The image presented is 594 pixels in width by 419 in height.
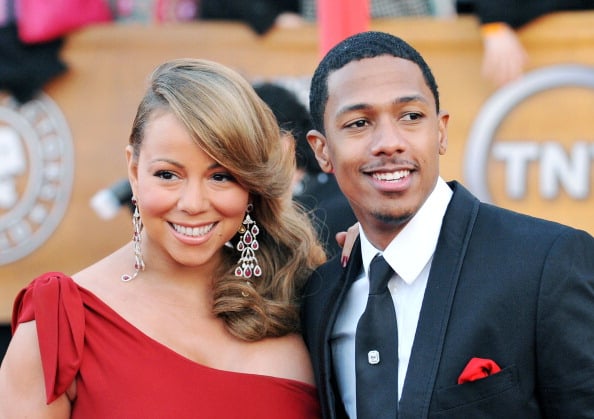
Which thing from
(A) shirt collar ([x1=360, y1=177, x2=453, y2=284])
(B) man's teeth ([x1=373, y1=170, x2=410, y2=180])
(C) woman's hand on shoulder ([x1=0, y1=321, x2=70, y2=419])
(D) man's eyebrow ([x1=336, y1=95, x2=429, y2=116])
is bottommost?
(C) woman's hand on shoulder ([x1=0, y1=321, x2=70, y2=419])

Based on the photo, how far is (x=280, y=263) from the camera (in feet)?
10.1

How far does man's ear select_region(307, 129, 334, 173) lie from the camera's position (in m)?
2.73

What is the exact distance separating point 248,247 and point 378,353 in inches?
25.9

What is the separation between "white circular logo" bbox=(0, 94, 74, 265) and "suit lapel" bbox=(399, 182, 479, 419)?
7.74 ft

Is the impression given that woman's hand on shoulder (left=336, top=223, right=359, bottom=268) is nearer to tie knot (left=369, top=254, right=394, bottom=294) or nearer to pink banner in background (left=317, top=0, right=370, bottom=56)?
tie knot (left=369, top=254, right=394, bottom=294)

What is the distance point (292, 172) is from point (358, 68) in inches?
20.5

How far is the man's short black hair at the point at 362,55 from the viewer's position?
8.54 feet

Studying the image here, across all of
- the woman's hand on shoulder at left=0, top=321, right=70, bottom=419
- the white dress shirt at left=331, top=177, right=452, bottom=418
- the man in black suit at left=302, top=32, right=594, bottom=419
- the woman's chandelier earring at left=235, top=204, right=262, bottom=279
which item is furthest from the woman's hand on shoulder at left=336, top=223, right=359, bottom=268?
the woman's hand on shoulder at left=0, top=321, right=70, bottom=419

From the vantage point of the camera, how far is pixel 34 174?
4484 millimetres

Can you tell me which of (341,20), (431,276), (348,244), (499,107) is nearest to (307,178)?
(341,20)

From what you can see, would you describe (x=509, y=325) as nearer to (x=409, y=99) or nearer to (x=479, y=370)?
(x=479, y=370)

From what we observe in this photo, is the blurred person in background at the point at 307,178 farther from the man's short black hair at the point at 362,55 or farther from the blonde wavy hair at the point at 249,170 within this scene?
the man's short black hair at the point at 362,55

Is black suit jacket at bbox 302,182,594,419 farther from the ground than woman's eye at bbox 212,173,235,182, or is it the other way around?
woman's eye at bbox 212,173,235,182

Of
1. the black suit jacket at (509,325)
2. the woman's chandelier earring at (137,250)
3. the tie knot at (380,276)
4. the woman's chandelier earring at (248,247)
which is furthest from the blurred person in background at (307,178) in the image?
the black suit jacket at (509,325)
